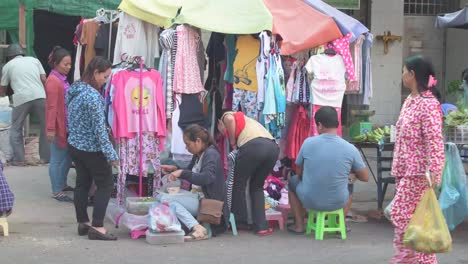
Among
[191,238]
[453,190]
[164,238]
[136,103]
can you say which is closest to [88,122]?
[136,103]

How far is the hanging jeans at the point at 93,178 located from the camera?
6.57 metres

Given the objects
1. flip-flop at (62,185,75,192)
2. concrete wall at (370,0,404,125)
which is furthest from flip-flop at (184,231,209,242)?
concrete wall at (370,0,404,125)

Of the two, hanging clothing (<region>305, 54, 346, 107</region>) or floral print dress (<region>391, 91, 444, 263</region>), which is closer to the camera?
floral print dress (<region>391, 91, 444, 263</region>)

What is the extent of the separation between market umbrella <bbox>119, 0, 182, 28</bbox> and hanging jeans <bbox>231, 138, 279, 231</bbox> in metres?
1.82

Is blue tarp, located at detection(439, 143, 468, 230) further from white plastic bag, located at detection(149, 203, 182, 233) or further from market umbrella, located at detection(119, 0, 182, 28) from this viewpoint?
market umbrella, located at detection(119, 0, 182, 28)

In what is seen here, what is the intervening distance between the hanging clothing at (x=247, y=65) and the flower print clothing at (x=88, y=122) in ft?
5.93

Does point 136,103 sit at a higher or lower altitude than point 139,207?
higher

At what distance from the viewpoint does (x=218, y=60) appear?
8.55 m

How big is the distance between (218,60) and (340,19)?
5.01ft

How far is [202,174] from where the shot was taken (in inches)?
267

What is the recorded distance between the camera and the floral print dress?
16.4 ft

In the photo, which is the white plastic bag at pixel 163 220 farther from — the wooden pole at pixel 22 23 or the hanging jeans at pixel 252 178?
the wooden pole at pixel 22 23

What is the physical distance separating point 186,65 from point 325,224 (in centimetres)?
227

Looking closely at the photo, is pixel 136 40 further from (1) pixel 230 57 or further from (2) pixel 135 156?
(2) pixel 135 156
